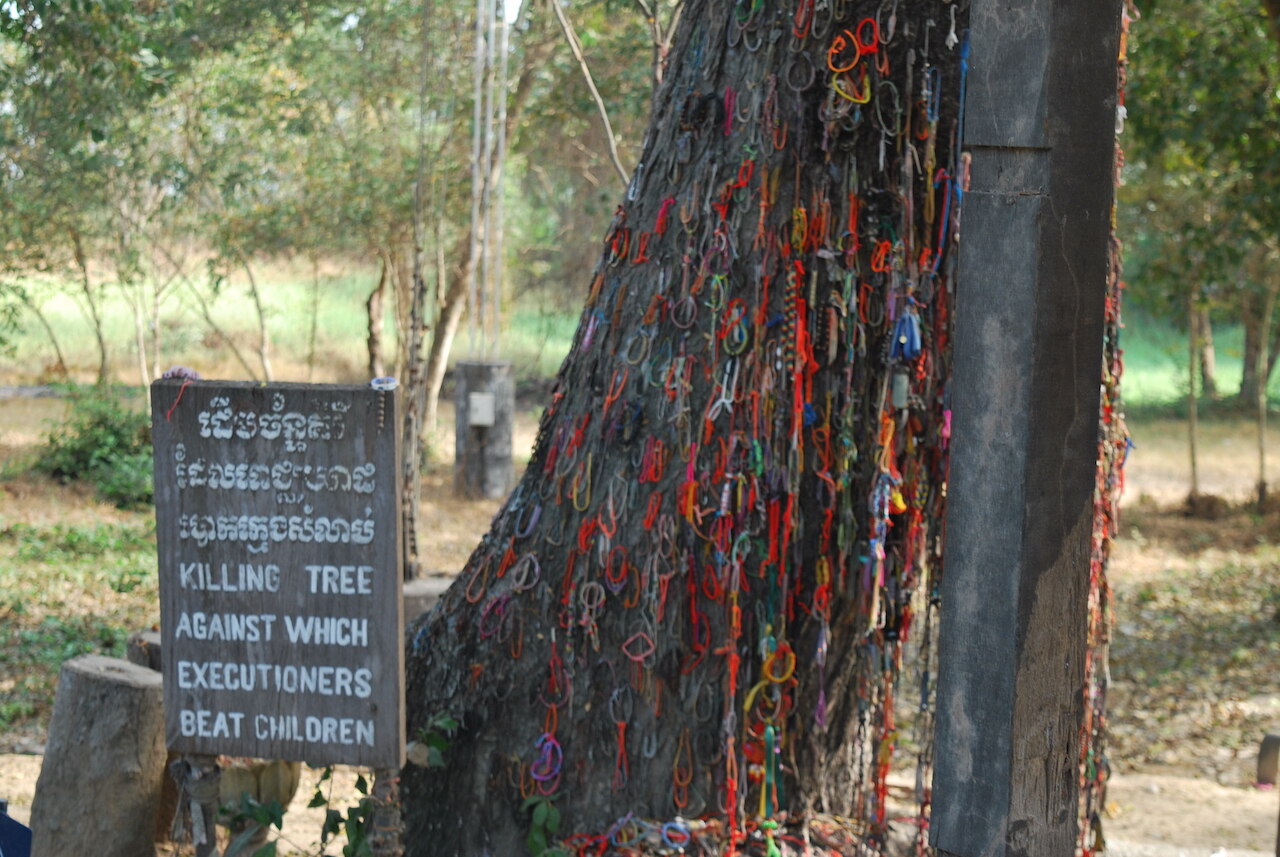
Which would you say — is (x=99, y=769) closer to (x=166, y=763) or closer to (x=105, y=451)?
(x=166, y=763)

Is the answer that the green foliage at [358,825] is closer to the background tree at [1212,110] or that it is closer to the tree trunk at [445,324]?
the background tree at [1212,110]

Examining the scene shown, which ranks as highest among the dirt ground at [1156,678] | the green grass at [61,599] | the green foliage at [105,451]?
the green foliage at [105,451]

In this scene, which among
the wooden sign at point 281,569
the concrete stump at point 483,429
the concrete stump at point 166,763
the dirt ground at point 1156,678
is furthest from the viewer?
the concrete stump at point 483,429

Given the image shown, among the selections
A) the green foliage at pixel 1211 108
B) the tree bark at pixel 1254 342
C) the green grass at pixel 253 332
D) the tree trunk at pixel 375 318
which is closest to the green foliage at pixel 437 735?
the green foliage at pixel 1211 108

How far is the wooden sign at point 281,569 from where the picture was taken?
3236 mm

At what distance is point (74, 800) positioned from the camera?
3904mm

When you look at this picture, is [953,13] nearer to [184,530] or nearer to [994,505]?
[994,505]

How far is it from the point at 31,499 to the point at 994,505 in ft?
37.4

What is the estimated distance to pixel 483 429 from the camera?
1329 cm

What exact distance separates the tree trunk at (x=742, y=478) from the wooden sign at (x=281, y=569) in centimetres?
64

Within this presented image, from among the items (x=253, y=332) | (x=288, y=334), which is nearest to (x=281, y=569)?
(x=253, y=332)

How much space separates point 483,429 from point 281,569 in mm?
10033

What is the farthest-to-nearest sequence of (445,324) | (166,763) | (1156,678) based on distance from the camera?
(445,324) → (1156,678) → (166,763)

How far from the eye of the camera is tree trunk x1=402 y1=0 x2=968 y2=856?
11.7ft
